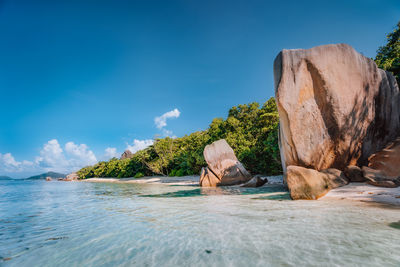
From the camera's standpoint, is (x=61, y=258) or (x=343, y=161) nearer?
(x=61, y=258)

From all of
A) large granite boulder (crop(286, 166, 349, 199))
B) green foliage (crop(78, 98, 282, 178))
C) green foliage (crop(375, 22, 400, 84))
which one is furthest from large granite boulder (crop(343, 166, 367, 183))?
green foliage (crop(375, 22, 400, 84))

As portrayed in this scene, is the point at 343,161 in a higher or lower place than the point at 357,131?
lower

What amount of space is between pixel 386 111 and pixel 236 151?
39.1 feet

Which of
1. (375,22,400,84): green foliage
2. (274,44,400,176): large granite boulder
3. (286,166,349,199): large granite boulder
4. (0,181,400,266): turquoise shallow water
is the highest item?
(375,22,400,84): green foliage

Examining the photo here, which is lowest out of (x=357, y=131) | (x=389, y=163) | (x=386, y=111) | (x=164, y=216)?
(x=164, y=216)

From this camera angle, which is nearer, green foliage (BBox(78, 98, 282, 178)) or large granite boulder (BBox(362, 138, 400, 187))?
large granite boulder (BBox(362, 138, 400, 187))

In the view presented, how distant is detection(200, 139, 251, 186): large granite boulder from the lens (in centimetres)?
1417

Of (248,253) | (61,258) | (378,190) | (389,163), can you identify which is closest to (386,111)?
(389,163)

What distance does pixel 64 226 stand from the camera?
4.09 m

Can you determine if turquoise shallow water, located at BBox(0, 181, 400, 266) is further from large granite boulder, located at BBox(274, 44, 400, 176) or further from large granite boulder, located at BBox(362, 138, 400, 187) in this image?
large granite boulder, located at BBox(274, 44, 400, 176)

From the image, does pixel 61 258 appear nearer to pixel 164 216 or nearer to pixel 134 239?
pixel 134 239

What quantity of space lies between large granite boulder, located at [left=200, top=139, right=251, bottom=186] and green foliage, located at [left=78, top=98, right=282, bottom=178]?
2737mm

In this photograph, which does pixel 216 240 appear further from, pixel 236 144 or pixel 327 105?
pixel 236 144

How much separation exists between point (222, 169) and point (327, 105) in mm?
8687
